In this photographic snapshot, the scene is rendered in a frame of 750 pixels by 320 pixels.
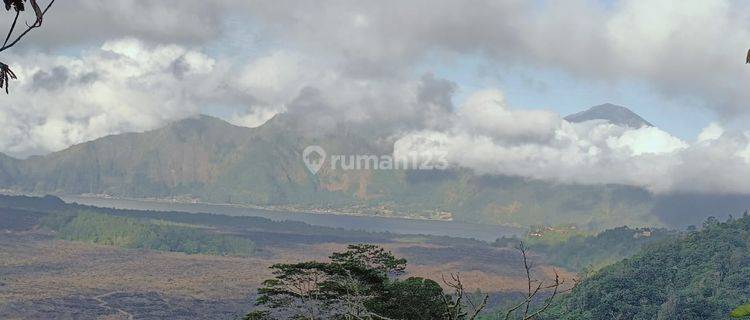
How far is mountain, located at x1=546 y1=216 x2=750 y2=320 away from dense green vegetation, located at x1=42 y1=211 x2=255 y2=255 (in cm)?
9938

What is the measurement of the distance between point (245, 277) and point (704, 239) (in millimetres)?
70312

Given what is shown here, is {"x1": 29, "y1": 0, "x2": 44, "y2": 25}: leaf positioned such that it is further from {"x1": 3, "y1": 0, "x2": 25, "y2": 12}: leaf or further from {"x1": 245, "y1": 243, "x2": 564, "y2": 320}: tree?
{"x1": 245, "y1": 243, "x2": 564, "y2": 320}: tree

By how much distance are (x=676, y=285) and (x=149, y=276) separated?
8139 cm

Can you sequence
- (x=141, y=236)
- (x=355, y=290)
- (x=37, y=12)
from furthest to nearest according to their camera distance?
1. (x=141, y=236)
2. (x=355, y=290)
3. (x=37, y=12)

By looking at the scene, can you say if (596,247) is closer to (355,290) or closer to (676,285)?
(676,285)

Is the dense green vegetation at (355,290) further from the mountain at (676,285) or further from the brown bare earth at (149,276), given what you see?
the brown bare earth at (149,276)

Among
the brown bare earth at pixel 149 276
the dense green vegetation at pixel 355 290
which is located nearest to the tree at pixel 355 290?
the dense green vegetation at pixel 355 290

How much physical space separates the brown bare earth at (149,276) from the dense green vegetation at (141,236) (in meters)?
6.68

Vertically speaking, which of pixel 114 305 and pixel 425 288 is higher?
pixel 425 288

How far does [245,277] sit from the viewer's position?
128000mm

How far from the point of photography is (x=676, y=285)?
3159 inches

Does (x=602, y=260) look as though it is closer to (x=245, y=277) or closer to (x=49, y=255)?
(x=245, y=277)

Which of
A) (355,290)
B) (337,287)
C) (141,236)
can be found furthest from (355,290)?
(141,236)

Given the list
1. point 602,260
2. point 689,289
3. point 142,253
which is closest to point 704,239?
point 689,289
